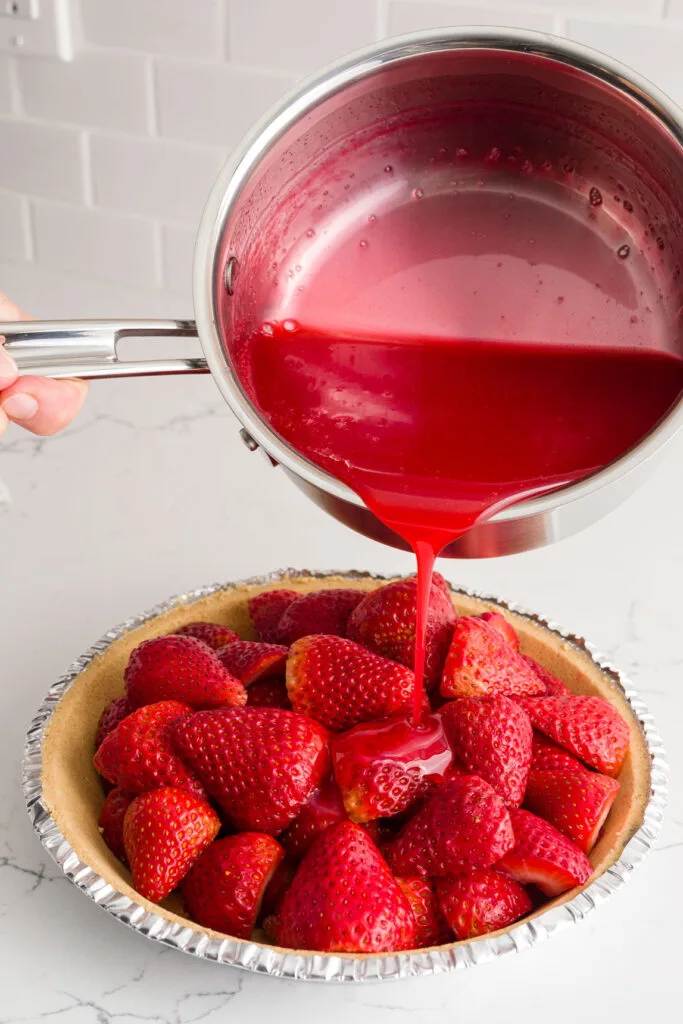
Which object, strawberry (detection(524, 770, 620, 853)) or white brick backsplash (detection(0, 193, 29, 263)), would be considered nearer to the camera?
strawberry (detection(524, 770, 620, 853))

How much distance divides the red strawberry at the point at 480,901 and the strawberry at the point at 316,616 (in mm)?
300

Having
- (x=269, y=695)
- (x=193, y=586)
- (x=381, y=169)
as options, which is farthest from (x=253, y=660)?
(x=381, y=169)

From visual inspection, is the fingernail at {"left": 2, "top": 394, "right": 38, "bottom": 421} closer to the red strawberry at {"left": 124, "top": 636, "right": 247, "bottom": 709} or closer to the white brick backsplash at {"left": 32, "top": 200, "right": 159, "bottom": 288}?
the red strawberry at {"left": 124, "top": 636, "right": 247, "bottom": 709}

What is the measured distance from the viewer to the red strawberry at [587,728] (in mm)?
1104

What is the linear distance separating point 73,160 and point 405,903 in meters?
1.83

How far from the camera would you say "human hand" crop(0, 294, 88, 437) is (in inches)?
39.4

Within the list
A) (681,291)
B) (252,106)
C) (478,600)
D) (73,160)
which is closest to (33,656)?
(478,600)

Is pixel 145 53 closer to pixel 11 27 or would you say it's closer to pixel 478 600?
pixel 11 27

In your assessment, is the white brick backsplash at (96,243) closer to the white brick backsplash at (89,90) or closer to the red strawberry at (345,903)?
the white brick backsplash at (89,90)

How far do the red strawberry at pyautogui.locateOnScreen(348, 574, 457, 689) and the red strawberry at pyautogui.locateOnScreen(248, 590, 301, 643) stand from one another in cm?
12

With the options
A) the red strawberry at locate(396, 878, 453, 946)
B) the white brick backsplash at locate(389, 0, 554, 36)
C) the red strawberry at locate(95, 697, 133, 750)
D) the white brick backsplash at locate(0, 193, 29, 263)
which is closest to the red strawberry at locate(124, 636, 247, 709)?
the red strawberry at locate(95, 697, 133, 750)

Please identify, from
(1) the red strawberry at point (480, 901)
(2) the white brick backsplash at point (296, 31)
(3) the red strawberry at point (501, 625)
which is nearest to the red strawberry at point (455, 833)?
(1) the red strawberry at point (480, 901)

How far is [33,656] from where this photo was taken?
4.43ft

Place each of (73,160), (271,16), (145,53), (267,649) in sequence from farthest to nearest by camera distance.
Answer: (73,160), (145,53), (271,16), (267,649)
